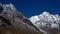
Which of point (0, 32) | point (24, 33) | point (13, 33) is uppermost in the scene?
point (24, 33)

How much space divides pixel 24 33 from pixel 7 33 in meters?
40.8

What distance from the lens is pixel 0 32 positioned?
133625 millimetres

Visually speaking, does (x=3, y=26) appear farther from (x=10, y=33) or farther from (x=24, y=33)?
(x=24, y=33)

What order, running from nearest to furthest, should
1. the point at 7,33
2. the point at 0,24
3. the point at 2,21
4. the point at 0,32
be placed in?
1. the point at 0,32
2. the point at 7,33
3. the point at 0,24
4. the point at 2,21

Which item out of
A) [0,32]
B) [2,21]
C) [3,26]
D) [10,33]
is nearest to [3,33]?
[0,32]

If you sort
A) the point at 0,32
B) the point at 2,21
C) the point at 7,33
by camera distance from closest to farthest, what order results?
the point at 0,32 < the point at 7,33 < the point at 2,21

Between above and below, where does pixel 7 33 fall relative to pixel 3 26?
below

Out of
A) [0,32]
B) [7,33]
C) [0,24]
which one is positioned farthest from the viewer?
[0,24]

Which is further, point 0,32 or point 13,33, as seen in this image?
point 13,33

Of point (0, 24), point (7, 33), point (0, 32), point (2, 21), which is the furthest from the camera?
point (2, 21)

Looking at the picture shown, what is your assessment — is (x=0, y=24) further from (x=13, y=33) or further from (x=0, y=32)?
(x=0, y=32)

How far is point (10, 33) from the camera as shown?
15075cm

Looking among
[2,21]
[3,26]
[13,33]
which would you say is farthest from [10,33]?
[2,21]

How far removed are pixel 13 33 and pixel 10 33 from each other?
8.67 ft
